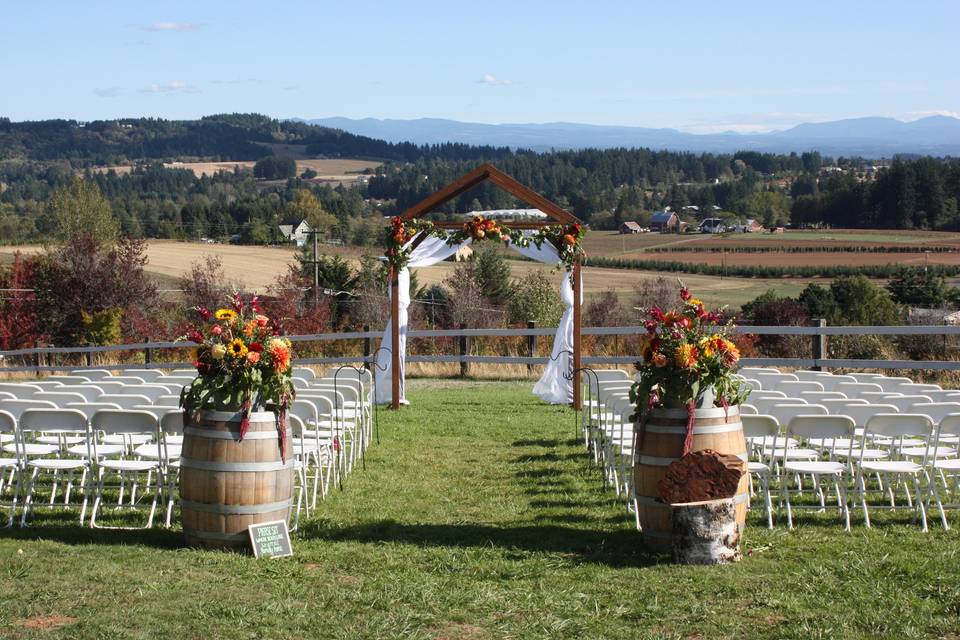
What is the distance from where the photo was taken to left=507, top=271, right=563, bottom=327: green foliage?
124 feet

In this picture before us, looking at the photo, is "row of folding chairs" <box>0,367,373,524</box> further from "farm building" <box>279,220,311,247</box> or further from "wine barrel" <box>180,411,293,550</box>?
"farm building" <box>279,220,311,247</box>

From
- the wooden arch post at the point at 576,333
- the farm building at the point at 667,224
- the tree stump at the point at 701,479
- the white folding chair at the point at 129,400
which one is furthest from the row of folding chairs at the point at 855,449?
the farm building at the point at 667,224

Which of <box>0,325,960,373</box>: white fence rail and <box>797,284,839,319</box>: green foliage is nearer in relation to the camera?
<box>0,325,960,373</box>: white fence rail

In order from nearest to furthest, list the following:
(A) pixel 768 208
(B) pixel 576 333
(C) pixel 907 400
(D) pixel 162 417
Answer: (D) pixel 162 417 → (C) pixel 907 400 → (B) pixel 576 333 → (A) pixel 768 208

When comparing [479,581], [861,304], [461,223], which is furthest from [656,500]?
[861,304]

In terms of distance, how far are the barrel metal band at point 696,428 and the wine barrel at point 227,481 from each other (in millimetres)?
2512

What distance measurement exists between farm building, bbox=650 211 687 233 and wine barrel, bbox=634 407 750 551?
251ft

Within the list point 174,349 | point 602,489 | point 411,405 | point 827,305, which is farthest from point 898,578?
point 827,305

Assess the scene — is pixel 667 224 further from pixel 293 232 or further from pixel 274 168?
pixel 274 168

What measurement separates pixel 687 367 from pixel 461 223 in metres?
8.92

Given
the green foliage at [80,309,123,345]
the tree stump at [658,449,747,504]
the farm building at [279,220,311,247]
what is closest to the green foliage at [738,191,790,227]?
the farm building at [279,220,311,247]

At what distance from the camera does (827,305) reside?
43031 millimetres

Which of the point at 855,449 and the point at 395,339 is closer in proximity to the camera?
the point at 855,449

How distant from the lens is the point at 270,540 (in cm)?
718
